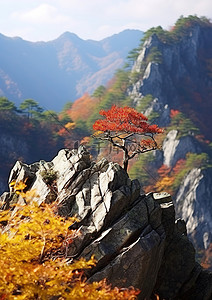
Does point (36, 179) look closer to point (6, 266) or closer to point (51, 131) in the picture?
point (6, 266)

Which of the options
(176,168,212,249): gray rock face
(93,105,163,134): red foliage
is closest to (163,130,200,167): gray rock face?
(176,168,212,249): gray rock face

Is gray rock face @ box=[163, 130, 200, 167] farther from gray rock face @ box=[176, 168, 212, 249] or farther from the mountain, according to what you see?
gray rock face @ box=[176, 168, 212, 249]

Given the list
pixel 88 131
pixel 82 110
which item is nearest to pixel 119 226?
pixel 88 131

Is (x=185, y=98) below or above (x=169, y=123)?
above

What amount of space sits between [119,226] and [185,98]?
286 ft

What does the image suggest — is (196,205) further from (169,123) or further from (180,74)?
(180,74)

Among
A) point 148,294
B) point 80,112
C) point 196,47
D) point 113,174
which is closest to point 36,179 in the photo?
point 113,174

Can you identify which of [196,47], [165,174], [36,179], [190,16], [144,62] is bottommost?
[165,174]

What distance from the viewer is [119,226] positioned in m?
15.0

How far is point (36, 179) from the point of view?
59.4 ft

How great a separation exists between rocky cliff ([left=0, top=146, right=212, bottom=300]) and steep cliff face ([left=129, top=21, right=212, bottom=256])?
1914 inches

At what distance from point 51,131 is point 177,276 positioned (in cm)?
6278

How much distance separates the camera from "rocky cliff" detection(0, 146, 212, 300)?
47.4 feet

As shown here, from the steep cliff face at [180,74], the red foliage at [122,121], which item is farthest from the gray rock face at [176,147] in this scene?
the red foliage at [122,121]
